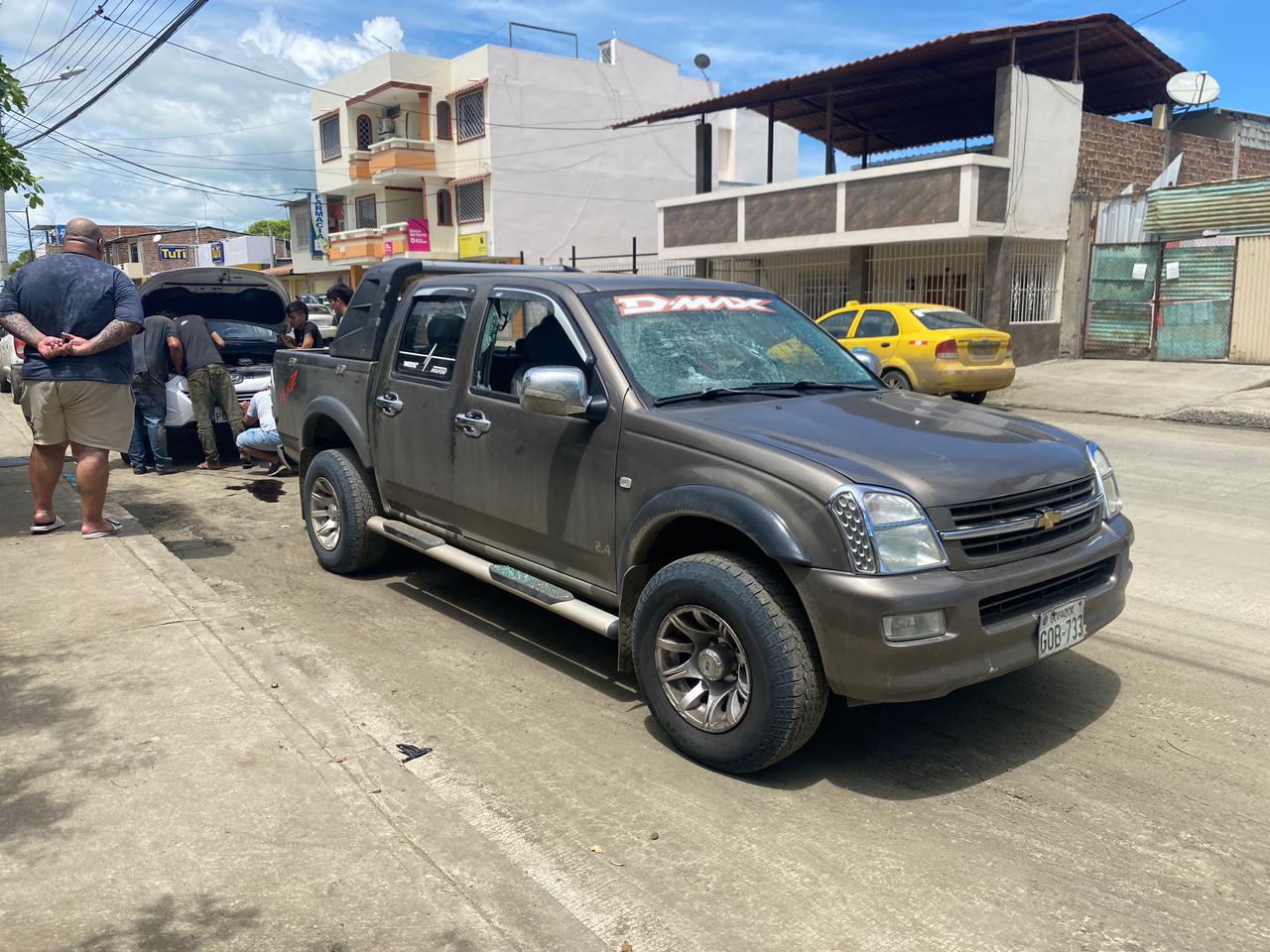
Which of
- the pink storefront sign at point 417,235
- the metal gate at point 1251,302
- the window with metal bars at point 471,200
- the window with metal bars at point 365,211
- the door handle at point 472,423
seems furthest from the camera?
the window with metal bars at point 365,211

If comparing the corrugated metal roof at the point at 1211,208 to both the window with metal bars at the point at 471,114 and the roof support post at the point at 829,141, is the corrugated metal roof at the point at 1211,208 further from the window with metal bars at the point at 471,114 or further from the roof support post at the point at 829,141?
the window with metal bars at the point at 471,114

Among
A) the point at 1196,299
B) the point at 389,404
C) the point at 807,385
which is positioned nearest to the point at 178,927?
the point at 807,385

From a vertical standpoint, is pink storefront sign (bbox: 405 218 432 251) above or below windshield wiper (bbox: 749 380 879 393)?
above

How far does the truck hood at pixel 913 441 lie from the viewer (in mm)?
3494

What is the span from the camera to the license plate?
3.62 metres

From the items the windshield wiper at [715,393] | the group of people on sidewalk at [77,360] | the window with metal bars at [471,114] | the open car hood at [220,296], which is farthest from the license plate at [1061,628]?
the window with metal bars at [471,114]

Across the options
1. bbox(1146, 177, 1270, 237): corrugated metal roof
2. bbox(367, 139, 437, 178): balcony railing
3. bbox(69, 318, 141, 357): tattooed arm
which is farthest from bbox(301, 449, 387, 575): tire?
bbox(367, 139, 437, 178): balcony railing

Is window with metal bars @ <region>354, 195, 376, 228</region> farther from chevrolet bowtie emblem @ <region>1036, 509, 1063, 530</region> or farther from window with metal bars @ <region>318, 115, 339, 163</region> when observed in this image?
chevrolet bowtie emblem @ <region>1036, 509, 1063, 530</region>

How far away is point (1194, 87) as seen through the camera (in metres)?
21.2

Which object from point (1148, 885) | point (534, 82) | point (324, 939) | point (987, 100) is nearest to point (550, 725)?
point (324, 939)

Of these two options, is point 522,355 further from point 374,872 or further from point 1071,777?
point 1071,777

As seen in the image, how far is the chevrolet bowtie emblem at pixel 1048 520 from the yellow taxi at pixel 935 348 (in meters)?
10.6

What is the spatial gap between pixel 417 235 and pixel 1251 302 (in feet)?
98.8

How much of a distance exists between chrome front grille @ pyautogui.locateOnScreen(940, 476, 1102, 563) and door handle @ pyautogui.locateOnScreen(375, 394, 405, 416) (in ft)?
10.6
